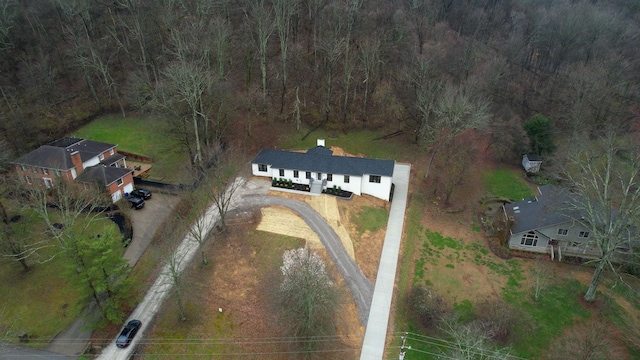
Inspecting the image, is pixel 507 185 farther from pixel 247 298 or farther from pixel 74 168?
pixel 74 168

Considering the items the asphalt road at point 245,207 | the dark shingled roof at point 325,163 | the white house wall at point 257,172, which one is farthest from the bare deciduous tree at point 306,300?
the white house wall at point 257,172

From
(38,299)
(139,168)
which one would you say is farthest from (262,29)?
(38,299)

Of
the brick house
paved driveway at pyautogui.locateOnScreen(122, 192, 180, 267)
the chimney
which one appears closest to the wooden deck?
the brick house

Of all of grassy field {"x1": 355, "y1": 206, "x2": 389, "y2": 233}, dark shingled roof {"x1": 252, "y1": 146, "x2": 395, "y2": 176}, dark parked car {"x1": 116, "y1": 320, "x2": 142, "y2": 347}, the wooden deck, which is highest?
dark shingled roof {"x1": 252, "y1": 146, "x2": 395, "y2": 176}

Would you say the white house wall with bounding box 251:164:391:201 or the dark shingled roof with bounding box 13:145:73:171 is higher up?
the dark shingled roof with bounding box 13:145:73:171

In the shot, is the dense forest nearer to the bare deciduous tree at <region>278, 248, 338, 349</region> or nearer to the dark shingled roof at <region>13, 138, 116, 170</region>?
the dark shingled roof at <region>13, 138, 116, 170</region>

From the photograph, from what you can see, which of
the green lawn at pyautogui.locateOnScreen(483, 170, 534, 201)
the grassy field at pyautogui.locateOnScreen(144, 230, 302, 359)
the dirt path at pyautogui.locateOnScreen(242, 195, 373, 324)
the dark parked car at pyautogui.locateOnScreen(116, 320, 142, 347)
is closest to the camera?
the dark parked car at pyautogui.locateOnScreen(116, 320, 142, 347)

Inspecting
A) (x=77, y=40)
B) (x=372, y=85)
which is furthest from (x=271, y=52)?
(x=77, y=40)
